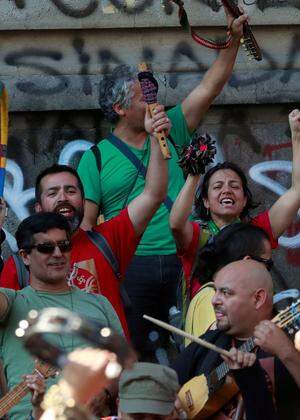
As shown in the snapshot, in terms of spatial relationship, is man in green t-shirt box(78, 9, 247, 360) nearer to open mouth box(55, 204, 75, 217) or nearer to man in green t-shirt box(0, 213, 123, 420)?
open mouth box(55, 204, 75, 217)

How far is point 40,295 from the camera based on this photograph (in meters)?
6.93

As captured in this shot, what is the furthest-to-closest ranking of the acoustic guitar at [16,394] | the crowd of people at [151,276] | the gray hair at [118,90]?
the gray hair at [118,90]
the acoustic guitar at [16,394]
the crowd of people at [151,276]

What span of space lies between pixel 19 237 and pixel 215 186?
124cm

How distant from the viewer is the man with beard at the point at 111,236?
739 cm

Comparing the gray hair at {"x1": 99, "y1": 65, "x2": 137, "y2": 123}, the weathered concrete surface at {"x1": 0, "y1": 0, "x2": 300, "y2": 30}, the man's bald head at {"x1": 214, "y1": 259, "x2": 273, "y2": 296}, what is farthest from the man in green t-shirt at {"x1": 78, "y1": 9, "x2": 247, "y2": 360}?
the man's bald head at {"x1": 214, "y1": 259, "x2": 273, "y2": 296}

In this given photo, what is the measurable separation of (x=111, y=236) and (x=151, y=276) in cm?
67

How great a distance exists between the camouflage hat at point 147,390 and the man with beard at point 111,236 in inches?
51.1

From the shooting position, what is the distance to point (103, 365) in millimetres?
5234

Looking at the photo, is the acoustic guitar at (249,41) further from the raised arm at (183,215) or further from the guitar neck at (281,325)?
the guitar neck at (281,325)

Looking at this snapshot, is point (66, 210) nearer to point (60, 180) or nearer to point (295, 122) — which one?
point (60, 180)

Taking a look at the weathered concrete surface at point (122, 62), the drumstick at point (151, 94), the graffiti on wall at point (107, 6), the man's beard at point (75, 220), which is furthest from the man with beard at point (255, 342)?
the graffiti on wall at point (107, 6)

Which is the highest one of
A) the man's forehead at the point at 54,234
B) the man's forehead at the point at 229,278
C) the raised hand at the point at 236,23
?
the raised hand at the point at 236,23

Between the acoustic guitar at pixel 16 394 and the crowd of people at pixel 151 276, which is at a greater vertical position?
the crowd of people at pixel 151 276

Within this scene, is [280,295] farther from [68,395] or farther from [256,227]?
[68,395]
